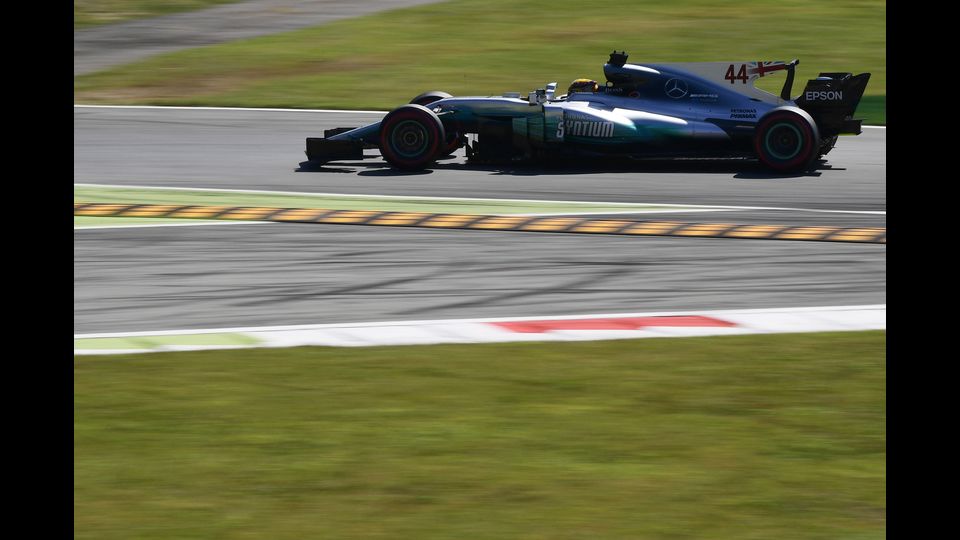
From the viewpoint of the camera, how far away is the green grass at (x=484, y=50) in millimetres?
21094

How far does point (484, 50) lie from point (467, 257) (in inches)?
580

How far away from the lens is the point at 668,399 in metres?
6.11

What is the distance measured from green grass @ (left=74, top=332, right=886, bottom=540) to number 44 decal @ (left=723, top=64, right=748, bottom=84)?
709 centimetres

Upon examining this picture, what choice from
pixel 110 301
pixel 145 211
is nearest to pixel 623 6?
pixel 145 211

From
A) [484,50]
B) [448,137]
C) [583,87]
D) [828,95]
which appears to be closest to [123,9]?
[484,50]

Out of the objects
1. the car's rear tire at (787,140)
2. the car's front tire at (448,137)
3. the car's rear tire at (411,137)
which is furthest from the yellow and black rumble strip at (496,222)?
the car's front tire at (448,137)

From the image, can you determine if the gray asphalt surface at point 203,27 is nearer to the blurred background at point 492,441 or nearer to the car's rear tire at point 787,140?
the car's rear tire at point 787,140

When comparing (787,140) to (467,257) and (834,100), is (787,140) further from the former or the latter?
(467,257)

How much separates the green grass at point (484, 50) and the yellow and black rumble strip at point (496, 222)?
7.79 metres

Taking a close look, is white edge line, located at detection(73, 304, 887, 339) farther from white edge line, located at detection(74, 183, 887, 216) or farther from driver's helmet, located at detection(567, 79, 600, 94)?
driver's helmet, located at detection(567, 79, 600, 94)

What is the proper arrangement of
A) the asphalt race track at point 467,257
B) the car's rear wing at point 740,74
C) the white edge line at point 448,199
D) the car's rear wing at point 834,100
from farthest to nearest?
the car's rear wing at point 740,74 → the car's rear wing at point 834,100 → the white edge line at point 448,199 → the asphalt race track at point 467,257

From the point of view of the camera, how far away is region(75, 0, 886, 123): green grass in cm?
2109

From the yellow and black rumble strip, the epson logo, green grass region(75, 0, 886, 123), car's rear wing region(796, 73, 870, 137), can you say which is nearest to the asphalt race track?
the yellow and black rumble strip
